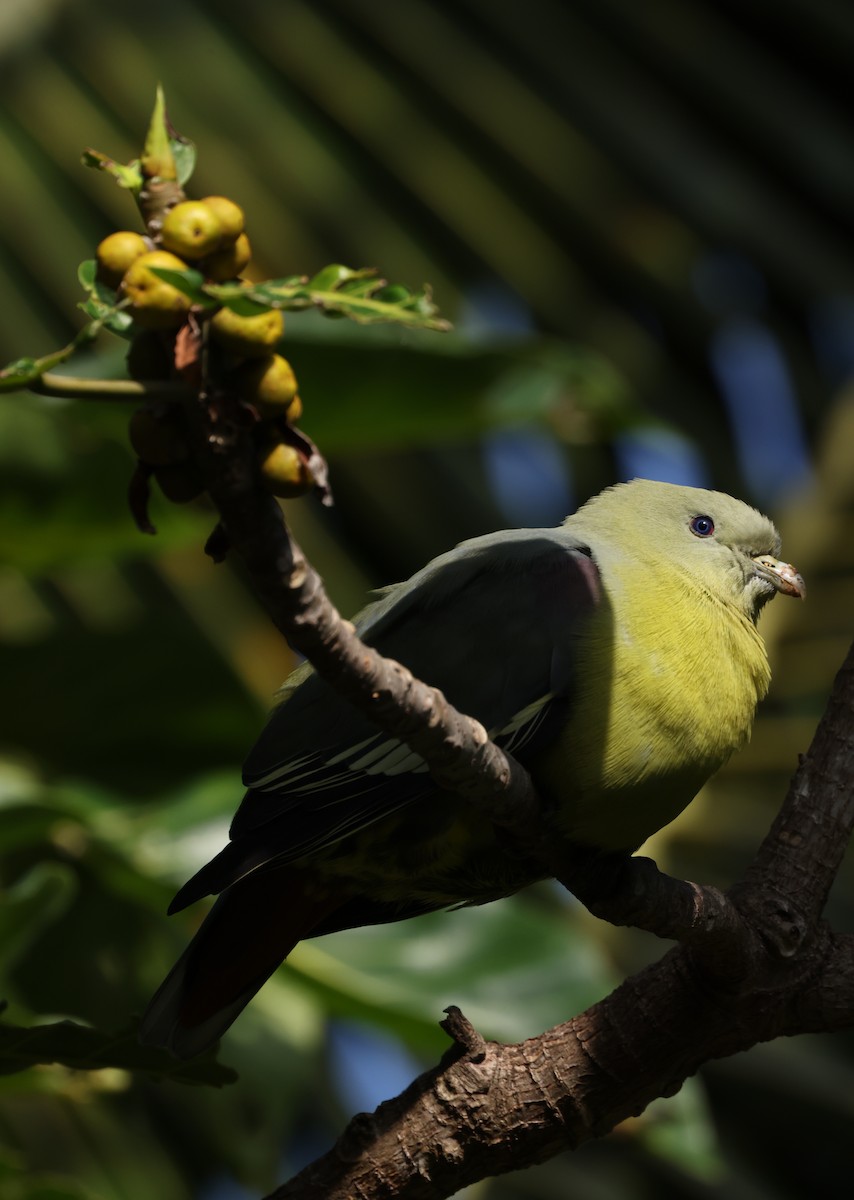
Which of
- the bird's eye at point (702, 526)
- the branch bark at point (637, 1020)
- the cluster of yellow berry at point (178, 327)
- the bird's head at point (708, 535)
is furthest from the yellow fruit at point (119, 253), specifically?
the bird's eye at point (702, 526)

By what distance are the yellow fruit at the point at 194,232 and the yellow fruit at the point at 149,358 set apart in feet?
0.25

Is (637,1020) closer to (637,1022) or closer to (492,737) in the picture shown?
(637,1022)

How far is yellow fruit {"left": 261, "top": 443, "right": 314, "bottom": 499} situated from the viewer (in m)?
1.17

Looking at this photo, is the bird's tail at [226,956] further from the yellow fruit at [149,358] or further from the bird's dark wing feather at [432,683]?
the yellow fruit at [149,358]

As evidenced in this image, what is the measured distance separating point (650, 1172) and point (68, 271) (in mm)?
2960

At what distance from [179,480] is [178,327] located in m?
0.13

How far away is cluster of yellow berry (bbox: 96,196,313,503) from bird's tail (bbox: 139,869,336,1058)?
134 centimetres

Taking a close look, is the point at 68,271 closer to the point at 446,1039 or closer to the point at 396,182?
the point at 396,182

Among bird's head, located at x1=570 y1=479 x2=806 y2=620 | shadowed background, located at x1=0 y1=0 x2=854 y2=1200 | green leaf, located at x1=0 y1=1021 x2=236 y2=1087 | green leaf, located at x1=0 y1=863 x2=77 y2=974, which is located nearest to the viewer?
green leaf, located at x1=0 y1=1021 x2=236 y2=1087

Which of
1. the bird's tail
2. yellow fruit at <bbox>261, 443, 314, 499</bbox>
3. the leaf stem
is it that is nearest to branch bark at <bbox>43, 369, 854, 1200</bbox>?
the bird's tail

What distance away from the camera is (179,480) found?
1169 millimetres

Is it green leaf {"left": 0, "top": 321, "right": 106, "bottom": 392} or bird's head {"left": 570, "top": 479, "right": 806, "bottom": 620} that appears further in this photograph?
bird's head {"left": 570, "top": 479, "right": 806, "bottom": 620}

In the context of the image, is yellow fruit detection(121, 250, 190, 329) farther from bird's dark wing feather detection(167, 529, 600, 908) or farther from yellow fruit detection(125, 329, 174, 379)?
bird's dark wing feather detection(167, 529, 600, 908)

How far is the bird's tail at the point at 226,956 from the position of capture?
7.91ft
